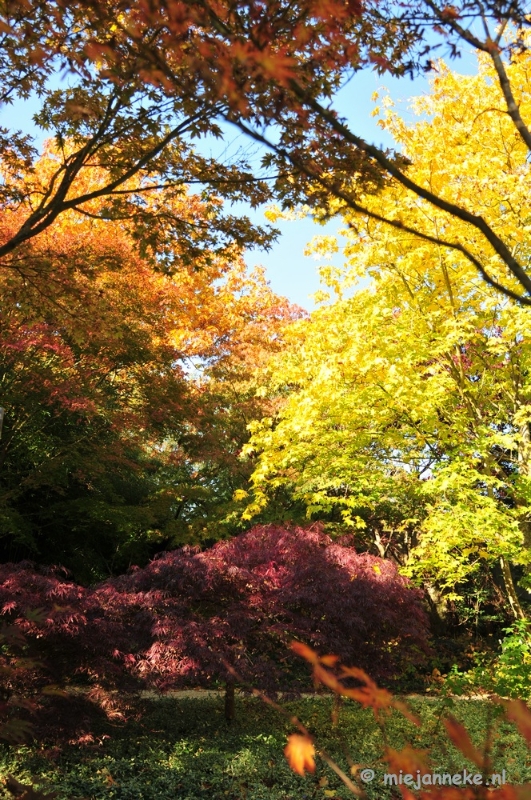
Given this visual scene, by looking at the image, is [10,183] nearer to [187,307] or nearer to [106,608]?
[106,608]

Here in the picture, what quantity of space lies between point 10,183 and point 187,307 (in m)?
8.15

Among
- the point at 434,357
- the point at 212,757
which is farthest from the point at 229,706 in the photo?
the point at 434,357

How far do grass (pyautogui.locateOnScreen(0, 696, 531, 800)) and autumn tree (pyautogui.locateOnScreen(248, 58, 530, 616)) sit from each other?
1751mm

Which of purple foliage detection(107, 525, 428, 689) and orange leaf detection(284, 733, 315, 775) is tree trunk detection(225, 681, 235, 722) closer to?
purple foliage detection(107, 525, 428, 689)

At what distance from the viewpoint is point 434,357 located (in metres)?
7.14

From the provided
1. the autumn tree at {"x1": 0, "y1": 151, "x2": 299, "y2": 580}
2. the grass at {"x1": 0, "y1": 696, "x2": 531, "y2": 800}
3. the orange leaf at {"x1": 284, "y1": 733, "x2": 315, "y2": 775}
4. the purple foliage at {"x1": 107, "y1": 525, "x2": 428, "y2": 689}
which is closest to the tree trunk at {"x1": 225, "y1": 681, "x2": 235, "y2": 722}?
the grass at {"x1": 0, "y1": 696, "x2": 531, "y2": 800}

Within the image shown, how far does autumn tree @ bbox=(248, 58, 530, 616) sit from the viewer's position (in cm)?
620

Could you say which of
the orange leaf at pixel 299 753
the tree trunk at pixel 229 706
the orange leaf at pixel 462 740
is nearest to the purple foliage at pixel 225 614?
the tree trunk at pixel 229 706

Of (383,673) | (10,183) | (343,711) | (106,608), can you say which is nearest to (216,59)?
(10,183)

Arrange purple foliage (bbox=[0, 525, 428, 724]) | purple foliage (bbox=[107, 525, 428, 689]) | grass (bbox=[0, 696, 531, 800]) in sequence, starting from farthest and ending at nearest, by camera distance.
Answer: purple foliage (bbox=[107, 525, 428, 689]) < purple foliage (bbox=[0, 525, 428, 724]) < grass (bbox=[0, 696, 531, 800])

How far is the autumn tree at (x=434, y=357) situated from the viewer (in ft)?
20.4

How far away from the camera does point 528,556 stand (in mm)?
6066

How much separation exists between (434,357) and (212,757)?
4655 millimetres

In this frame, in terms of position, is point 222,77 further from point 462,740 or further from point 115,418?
point 115,418
